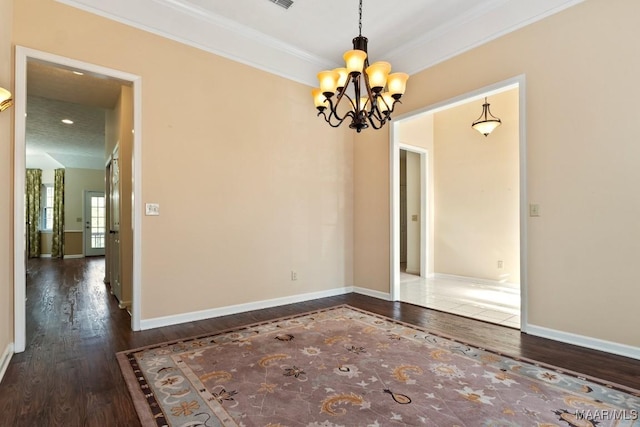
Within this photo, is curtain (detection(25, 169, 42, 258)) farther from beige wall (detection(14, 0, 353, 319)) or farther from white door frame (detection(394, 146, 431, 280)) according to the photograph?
white door frame (detection(394, 146, 431, 280))

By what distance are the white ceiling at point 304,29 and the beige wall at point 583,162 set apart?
1.13 ft

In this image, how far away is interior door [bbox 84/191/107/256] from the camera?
10.6 m

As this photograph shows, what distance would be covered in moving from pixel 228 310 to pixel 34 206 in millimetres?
10051

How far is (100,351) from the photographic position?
271 cm

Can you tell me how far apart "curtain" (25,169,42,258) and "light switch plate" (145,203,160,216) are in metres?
9.59

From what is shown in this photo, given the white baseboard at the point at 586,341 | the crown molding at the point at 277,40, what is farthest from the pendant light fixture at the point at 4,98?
the white baseboard at the point at 586,341

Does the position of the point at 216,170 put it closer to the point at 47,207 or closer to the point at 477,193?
the point at 477,193

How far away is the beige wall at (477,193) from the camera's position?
18.0 feet

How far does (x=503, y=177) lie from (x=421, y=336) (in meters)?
→ 3.82

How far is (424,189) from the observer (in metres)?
6.34

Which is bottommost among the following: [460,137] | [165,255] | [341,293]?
[341,293]

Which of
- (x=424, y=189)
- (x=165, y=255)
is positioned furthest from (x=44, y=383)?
(x=424, y=189)

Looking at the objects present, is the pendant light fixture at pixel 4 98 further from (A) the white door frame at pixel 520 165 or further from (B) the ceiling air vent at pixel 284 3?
(A) the white door frame at pixel 520 165

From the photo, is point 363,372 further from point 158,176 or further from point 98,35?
point 98,35
